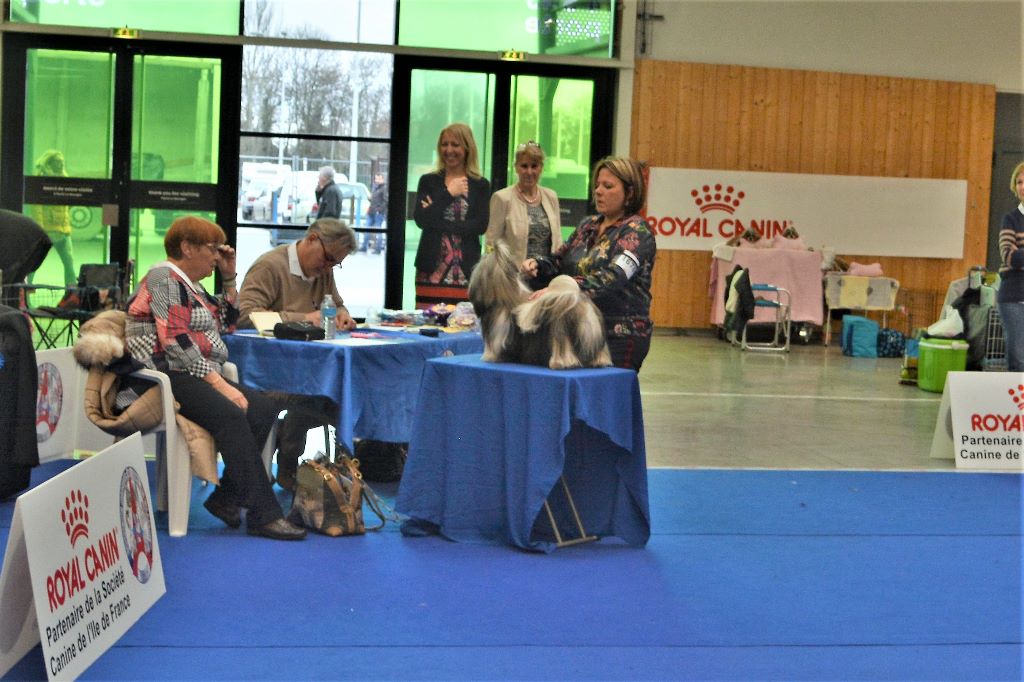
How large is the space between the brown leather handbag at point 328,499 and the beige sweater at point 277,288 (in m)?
0.96

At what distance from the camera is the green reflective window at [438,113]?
11.8 m

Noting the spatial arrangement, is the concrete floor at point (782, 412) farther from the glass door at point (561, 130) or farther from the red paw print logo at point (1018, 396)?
the glass door at point (561, 130)

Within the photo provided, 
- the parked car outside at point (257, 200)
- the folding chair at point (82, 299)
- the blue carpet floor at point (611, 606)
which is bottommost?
the blue carpet floor at point (611, 606)

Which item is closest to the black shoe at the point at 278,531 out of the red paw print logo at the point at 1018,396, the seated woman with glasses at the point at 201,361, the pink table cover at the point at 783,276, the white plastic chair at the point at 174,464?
the seated woman with glasses at the point at 201,361

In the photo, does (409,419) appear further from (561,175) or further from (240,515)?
(561,175)

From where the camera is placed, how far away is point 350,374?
4496 millimetres

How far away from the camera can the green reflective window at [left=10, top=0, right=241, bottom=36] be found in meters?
11.1

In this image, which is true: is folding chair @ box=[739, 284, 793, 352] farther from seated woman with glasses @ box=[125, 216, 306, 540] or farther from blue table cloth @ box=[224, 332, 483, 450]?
seated woman with glasses @ box=[125, 216, 306, 540]

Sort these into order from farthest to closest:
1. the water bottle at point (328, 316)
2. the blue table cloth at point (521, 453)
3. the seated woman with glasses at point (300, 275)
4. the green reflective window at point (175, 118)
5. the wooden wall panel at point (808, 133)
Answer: the wooden wall panel at point (808, 133)
the green reflective window at point (175, 118)
the seated woman with glasses at point (300, 275)
the water bottle at point (328, 316)
the blue table cloth at point (521, 453)

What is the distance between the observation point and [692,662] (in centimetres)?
308

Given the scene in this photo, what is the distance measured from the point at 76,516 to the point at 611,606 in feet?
4.91

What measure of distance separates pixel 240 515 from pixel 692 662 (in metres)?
1.82

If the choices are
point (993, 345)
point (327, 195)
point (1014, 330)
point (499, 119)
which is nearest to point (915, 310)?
point (993, 345)

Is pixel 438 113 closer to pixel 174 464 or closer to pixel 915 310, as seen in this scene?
pixel 915 310
